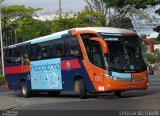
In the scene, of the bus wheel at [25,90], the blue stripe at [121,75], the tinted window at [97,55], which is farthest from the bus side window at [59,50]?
the bus wheel at [25,90]

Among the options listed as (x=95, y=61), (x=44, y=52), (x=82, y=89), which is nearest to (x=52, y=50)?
(x=44, y=52)

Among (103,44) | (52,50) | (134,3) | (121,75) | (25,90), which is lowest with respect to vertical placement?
A: (25,90)

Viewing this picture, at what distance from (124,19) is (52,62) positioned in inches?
754

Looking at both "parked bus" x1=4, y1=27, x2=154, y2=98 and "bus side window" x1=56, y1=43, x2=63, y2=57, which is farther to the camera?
"bus side window" x1=56, y1=43, x2=63, y2=57

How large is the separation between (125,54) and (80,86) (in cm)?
257

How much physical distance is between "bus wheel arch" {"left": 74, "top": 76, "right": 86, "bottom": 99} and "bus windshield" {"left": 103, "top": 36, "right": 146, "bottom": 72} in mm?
1822

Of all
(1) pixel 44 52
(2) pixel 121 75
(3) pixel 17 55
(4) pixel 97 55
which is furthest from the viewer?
(3) pixel 17 55

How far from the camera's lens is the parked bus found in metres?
21.4

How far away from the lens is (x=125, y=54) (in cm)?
2178

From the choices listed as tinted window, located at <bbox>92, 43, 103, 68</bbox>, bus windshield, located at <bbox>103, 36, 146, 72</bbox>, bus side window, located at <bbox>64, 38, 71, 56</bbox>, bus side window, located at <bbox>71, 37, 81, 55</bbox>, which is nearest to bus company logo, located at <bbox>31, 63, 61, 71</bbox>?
bus side window, located at <bbox>64, 38, 71, 56</bbox>

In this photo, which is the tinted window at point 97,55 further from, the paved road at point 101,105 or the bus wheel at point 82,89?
the paved road at point 101,105

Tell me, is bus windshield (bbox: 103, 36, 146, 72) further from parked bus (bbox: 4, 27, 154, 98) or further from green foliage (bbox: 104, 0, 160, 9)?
green foliage (bbox: 104, 0, 160, 9)

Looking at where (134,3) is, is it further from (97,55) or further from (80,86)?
(80,86)

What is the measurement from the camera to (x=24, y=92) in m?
28.2
